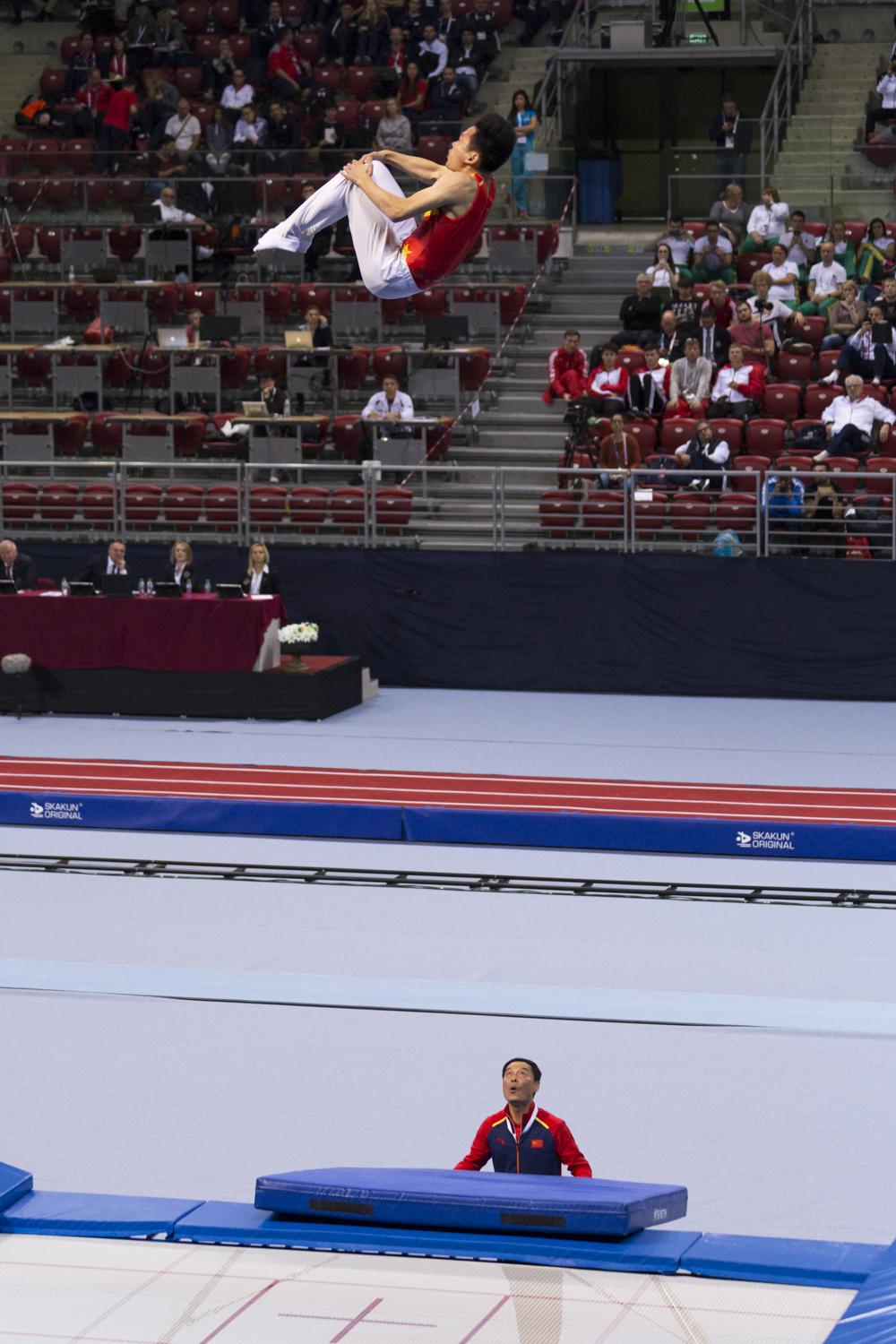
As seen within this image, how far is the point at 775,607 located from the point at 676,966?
7.02m

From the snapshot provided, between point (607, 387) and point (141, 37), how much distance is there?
10590 millimetres

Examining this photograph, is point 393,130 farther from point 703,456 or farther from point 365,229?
point 365,229

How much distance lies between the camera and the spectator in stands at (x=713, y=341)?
16375mm

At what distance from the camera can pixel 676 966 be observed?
8.26 metres

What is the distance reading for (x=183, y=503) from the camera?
54.1 feet

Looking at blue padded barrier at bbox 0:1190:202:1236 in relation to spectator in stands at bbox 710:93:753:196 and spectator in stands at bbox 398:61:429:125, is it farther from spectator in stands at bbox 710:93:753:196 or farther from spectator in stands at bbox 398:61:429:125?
spectator in stands at bbox 398:61:429:125

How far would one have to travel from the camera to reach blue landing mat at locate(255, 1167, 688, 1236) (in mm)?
4605

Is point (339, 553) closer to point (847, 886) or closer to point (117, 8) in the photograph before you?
point (847, 886)

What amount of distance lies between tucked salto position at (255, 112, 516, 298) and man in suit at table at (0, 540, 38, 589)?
33.2 ft

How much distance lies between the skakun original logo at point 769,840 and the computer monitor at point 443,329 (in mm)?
8834

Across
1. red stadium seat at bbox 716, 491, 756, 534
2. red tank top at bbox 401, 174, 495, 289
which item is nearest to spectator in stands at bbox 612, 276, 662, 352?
red stadium seat at bbox 716, 491, 756, 534

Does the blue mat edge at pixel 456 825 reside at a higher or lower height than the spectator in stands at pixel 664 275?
lower

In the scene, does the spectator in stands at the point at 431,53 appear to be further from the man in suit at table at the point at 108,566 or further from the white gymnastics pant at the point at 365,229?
the white gymnastics pant at the point at 365,229

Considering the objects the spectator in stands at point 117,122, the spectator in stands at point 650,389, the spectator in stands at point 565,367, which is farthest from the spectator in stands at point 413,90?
the spectator in stands at point 650,389
